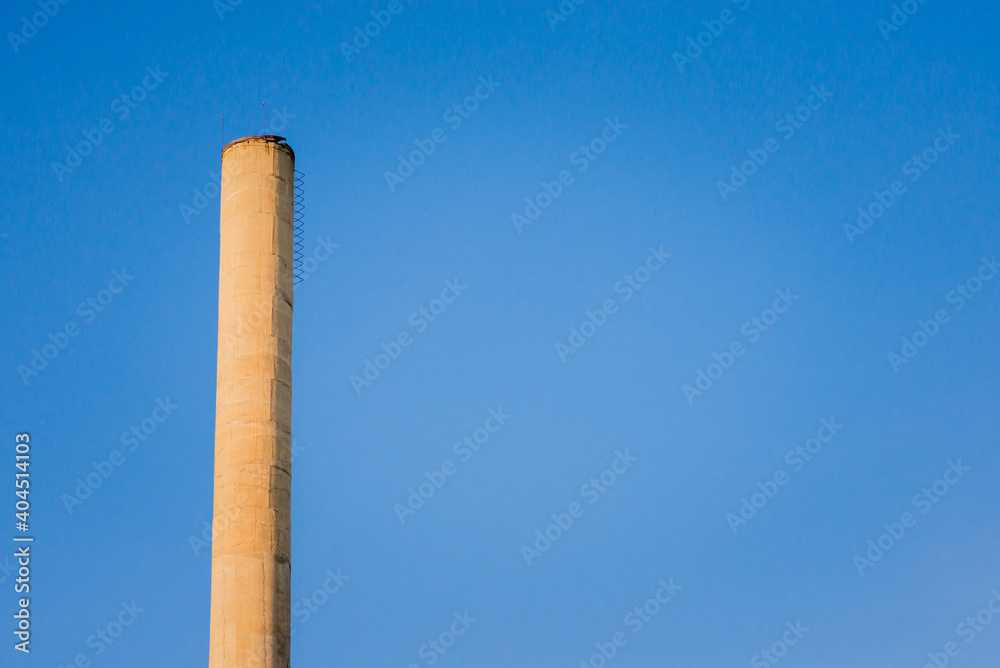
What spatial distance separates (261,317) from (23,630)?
11.8 meters

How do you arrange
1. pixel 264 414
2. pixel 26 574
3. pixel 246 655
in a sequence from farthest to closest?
pixel 26 574, pixel 264 414, pixel 246 655

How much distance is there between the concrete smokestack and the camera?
37719mm

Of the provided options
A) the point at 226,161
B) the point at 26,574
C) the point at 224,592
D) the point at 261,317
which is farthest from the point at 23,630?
the point at 226,161

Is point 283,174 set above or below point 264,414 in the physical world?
above

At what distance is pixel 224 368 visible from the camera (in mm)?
40156

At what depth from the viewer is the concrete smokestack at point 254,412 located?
37.7 meters

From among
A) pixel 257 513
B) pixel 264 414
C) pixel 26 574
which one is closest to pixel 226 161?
pixel 264 414

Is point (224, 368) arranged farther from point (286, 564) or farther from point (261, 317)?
point (286, 564)

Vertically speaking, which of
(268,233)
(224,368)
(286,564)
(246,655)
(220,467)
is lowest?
(246,655)

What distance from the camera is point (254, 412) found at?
39.4m

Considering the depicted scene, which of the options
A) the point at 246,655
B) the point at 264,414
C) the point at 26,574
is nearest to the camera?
the point at 246,655

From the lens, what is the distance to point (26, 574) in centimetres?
4200

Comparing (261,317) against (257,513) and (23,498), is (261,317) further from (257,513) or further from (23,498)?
(23,498)

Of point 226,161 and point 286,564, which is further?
point 226,161
